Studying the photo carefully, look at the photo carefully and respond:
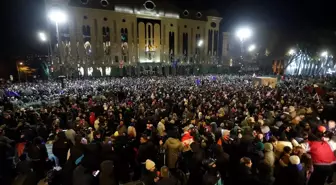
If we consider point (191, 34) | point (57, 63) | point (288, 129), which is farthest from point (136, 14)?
point (288, 129)

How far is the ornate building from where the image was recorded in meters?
41.1

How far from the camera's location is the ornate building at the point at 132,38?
41.1 m

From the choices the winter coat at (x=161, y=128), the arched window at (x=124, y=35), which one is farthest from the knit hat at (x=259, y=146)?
the arched window at (x=124, y=35)

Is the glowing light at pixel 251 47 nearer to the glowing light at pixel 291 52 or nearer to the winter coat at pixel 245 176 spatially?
the glowing light at pixel 291 52

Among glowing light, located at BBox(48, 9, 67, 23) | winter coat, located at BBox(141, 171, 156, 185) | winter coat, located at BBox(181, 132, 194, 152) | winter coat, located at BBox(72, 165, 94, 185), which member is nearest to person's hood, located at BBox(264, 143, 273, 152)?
winter coat, located at BBox(181, 132, 194, 152)

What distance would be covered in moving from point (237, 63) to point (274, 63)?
905 centimetres

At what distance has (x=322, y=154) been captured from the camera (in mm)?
4641

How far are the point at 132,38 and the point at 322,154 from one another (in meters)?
46.1

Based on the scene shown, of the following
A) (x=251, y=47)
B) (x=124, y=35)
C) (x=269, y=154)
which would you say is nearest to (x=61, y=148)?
(x=269, y=154)

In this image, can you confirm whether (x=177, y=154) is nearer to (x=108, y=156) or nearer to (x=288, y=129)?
(x=108, y=156)

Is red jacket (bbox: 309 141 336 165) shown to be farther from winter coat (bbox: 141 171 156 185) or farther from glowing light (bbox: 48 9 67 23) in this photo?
glowing light (bbox: 48 9 67 23)

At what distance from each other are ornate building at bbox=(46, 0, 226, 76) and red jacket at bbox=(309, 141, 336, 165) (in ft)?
119

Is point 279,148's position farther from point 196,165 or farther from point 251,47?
point 251,47

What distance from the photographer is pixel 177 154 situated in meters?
5.48
